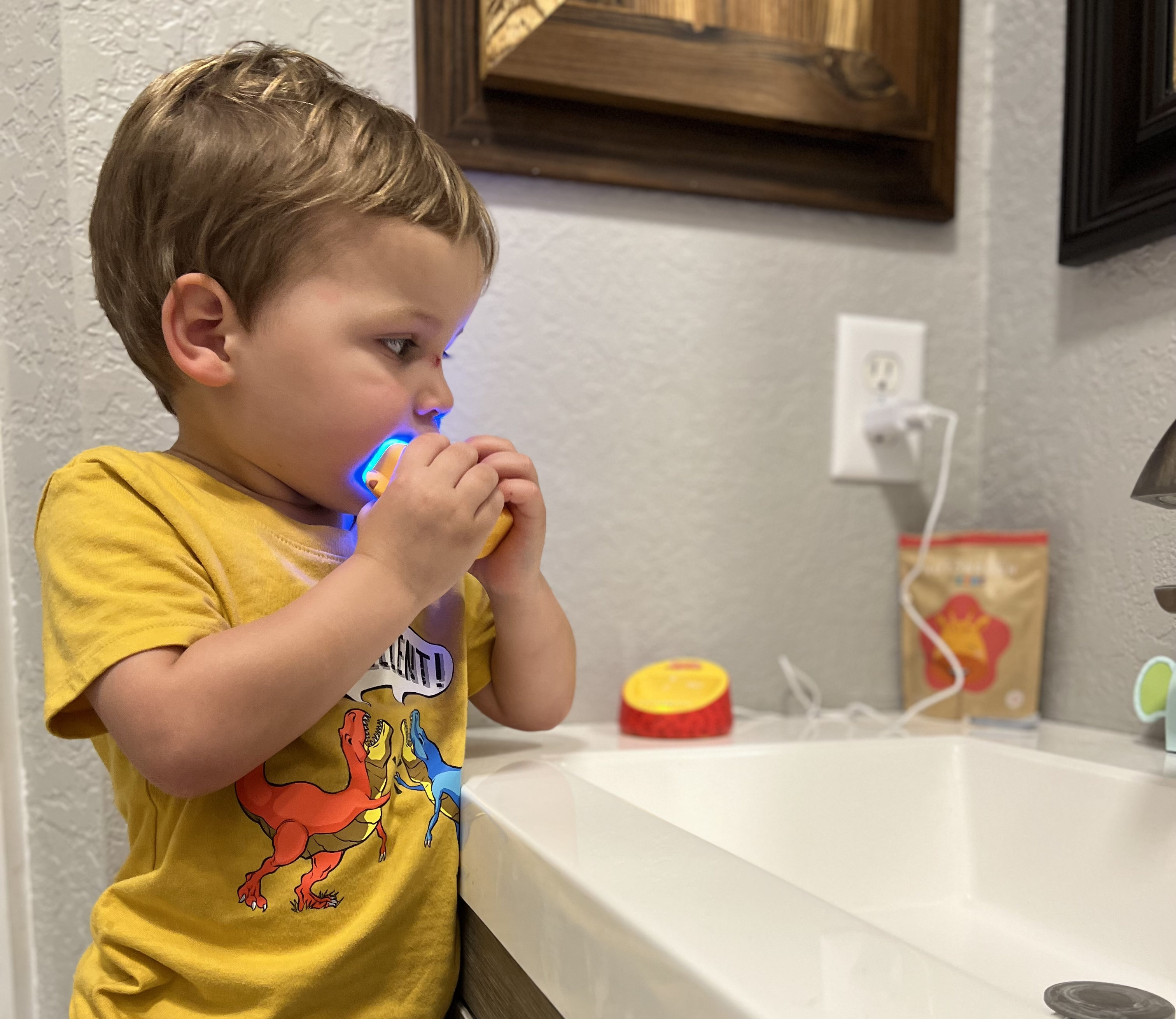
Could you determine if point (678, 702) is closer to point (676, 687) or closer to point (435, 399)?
point (676, 687)

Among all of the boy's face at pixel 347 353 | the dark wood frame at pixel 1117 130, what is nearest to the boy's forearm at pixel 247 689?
the boy's face at pixel 347 353

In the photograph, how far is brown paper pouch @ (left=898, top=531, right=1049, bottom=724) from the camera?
886mm

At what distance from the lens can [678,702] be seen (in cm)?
84

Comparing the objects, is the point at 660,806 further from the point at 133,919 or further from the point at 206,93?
the point at 206,93

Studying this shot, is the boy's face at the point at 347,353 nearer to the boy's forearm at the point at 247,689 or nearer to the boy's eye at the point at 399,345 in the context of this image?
the boy's eye at the point at 399,345

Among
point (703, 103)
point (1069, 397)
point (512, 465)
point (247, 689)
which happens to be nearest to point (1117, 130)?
point (1069, 397)

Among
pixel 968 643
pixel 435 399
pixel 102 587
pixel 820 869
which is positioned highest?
pixel 435 399

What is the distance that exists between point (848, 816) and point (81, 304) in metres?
0.71

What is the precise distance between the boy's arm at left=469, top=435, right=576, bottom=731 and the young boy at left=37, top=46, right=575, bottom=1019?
1 cm

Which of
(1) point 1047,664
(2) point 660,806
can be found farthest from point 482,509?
(1) point 1047,664

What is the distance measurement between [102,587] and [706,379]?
59 centimetres

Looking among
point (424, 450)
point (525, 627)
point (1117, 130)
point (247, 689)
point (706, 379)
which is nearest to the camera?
point (247, 689)

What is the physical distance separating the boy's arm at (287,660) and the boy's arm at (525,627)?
9cm

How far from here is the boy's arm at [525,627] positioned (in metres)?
0.70
